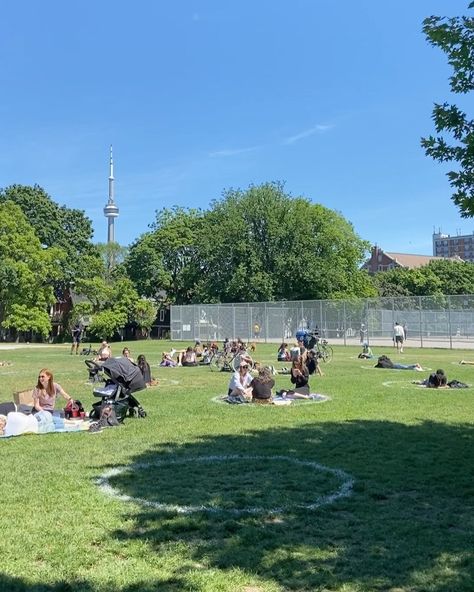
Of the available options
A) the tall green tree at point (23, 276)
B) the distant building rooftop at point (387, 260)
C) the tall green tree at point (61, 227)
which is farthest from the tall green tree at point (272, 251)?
the distant building rooftop at point (387, 260)

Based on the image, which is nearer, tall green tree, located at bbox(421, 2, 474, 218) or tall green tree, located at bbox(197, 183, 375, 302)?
tall green tree, located at bbox(421, 2, 474, 218)

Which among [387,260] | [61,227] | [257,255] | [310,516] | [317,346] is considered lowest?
[310,516]

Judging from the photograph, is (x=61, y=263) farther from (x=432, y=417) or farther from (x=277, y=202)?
(x=432, y=417)

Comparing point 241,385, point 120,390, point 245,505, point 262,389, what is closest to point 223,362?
point 241,385

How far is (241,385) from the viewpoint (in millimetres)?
13094

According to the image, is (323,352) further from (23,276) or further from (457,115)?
(23,276)

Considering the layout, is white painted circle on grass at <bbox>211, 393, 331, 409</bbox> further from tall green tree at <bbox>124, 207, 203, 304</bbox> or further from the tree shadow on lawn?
tall green tree at <bbox>124, 207, 203, 304</bbox>

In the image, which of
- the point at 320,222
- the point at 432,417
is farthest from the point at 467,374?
the point at 320,222

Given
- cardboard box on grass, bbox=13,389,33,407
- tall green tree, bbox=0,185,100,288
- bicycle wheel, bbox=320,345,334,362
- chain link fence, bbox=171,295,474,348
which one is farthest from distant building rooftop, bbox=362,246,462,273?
cardboard box on grass, bbox=13,389,33,407

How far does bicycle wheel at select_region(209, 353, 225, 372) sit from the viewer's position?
21.6 m

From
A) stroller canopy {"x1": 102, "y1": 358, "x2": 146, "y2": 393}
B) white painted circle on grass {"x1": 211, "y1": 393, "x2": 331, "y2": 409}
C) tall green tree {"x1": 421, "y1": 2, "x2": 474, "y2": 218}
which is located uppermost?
tall green tree {"x1": 421, "y1": 2, "x2": 474, "y2": 218}

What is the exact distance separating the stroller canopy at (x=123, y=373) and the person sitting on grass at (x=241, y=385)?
260cm

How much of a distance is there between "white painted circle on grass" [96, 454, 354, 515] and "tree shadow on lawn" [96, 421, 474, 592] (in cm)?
4

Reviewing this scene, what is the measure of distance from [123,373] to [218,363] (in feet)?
37.0
